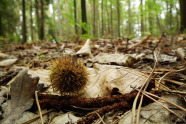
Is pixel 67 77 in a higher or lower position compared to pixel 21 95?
higher

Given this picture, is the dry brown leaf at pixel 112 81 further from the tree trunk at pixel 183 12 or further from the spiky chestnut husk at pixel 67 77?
the tree trunk at pixel 183 12

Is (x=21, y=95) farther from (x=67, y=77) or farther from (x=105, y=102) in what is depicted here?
(x=105, y=102)

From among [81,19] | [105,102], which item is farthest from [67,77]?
[81,19]

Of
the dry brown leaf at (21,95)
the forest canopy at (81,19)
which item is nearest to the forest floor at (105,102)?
the dry brown leaf at (21,95)

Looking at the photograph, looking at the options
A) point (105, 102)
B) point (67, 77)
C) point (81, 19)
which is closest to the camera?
point (105, 102)

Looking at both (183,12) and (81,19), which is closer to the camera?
(183,12)

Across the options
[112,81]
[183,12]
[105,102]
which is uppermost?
[183,12]
